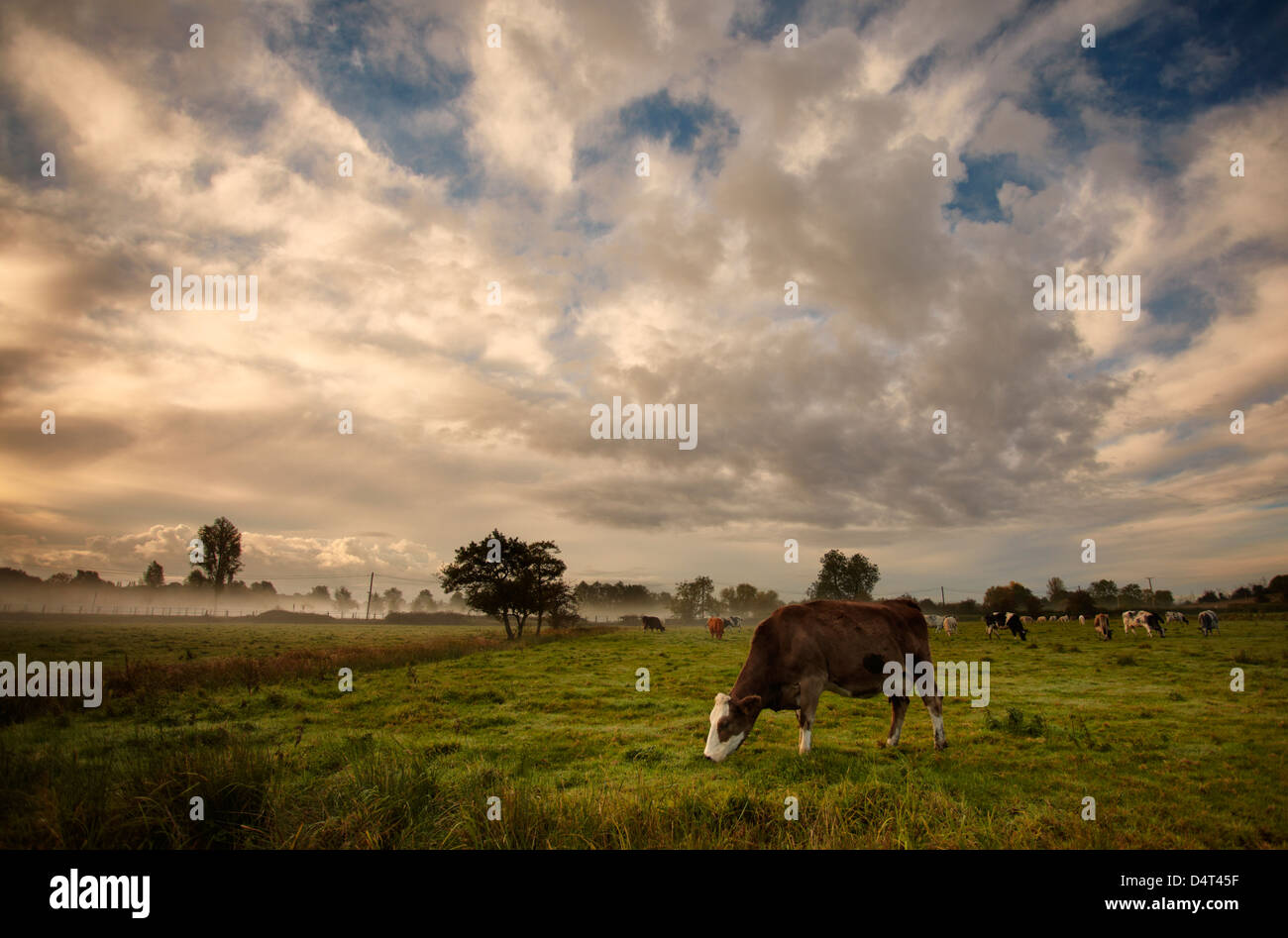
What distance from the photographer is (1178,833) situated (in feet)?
21.7

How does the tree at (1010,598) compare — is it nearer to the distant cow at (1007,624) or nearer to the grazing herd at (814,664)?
the distant cow at (1007,624)

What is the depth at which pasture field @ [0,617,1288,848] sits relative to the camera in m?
5.66

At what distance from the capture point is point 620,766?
9891mm

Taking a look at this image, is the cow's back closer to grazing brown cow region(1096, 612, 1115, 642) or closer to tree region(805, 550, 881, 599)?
grazing brown cow region(1096, 612, 1115, 642)

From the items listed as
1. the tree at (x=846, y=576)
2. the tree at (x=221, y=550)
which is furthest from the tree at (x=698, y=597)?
the tree at (x=221, y=550)

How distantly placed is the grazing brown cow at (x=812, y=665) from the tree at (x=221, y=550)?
493ft

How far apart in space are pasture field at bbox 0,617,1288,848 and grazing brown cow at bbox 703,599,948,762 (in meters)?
0.61

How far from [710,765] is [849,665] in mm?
3242
